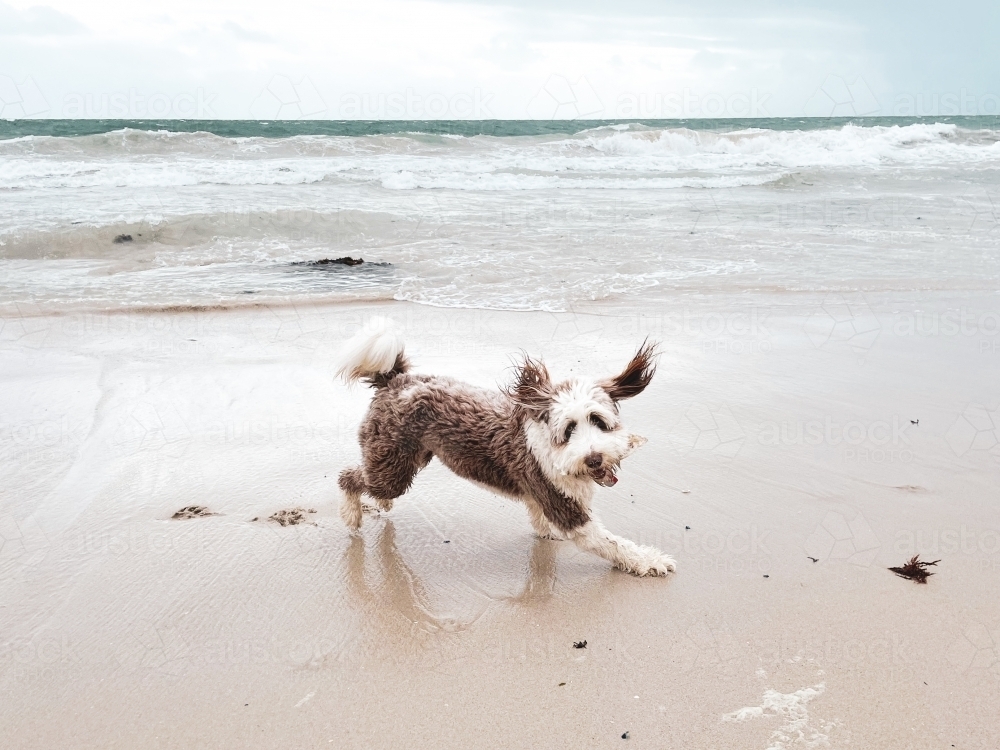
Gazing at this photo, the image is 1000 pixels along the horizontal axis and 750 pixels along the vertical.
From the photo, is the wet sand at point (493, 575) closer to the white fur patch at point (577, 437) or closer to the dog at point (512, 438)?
the dog at point (512, 438)

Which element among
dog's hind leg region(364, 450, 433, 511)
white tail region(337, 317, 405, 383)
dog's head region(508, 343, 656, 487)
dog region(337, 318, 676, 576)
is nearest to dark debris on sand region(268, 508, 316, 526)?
dog region(337, 318, 676, 576)

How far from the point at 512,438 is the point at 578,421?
427 millimetres

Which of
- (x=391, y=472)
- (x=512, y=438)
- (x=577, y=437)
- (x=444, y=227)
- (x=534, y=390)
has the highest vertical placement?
(x=534, y=390)

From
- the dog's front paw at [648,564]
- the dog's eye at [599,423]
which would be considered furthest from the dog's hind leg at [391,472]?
the dog's front paw at [648,564]

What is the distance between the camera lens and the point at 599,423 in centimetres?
331

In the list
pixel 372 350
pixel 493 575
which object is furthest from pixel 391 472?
pixel 493 575

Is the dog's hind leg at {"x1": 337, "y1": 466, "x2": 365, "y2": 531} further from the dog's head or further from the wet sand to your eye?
the dog's head

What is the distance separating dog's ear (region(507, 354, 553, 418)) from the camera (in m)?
3.38

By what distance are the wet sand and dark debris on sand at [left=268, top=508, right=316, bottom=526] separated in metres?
0.04

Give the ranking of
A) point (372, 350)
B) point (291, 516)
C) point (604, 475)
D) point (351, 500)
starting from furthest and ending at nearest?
point (291, 516)
point (351, 500)
point (372, 350)
point (604, 475)

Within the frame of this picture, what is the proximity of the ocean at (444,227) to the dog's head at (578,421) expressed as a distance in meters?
4.67

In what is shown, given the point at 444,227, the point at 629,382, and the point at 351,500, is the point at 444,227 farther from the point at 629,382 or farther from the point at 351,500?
the point at 629,382

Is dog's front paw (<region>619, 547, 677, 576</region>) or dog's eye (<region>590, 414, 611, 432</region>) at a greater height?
dog's eye (<region>590, 414, 611, 432</region>)

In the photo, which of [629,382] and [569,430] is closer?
[569,430]
